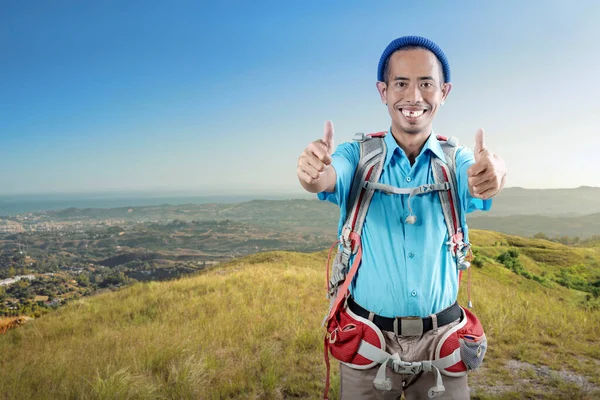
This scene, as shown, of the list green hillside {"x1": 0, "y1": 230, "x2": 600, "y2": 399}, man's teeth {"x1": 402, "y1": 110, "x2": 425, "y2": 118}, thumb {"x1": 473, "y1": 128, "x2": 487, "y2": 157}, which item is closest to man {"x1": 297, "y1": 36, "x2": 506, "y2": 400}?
man's teeth {"x1": 402, "y1": 110, "x2": 425, "y2": 118}

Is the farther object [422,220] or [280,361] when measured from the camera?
[280,361]

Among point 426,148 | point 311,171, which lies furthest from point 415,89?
point 311,171

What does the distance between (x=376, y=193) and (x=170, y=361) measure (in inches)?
206

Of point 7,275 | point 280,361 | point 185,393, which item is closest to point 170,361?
point 185,393

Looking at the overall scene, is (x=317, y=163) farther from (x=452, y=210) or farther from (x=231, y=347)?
(x=231, y=347)

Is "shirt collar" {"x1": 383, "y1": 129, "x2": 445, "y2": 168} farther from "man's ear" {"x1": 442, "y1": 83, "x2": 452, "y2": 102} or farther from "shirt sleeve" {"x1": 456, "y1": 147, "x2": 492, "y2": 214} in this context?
"man's ear" {"x1": 442, "y1": 83, "x2": 452, "y2": 102}

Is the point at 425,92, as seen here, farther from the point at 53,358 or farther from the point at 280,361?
the point at 53,358

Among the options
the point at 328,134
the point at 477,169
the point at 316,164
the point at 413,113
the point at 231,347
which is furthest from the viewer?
the point at 231,347

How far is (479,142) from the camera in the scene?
2293 millimetres

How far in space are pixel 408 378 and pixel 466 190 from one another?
143 cm

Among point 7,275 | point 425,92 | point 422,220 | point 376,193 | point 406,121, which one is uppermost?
point 425,92

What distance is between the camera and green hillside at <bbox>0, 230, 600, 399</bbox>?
→ 211 inches

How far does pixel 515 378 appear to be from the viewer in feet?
19.4

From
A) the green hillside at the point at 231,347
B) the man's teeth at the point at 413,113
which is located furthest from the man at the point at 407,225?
the green hillside at the point at 231,347
